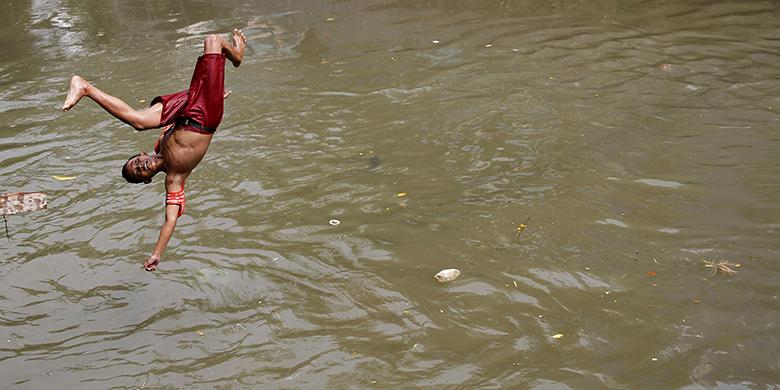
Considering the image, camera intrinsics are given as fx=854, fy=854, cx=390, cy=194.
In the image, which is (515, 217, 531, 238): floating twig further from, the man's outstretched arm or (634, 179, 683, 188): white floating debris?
the man's outstretched arm

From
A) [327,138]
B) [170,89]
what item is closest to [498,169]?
[327,138]

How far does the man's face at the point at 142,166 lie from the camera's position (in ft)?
→ 18.5

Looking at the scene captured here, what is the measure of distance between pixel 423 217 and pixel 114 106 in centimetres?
298

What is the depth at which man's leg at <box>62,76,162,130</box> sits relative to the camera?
500 centimetres

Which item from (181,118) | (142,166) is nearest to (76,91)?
(181,118)

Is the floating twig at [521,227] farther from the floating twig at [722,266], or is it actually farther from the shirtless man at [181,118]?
the shirtless man at [181,118]

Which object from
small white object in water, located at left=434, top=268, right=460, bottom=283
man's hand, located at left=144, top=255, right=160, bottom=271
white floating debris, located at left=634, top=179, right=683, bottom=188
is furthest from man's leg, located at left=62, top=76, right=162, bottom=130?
white floating debris, located at left=634, top=179, right=683, bottom=188

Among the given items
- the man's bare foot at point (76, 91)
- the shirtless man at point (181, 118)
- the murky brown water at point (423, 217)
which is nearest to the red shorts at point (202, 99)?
the shirtless man at point (181, 118)

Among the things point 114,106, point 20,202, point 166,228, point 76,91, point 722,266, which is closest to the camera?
point 76,91

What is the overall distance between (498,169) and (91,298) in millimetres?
3771

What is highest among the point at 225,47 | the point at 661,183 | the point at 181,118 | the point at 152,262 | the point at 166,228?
the point at 225,47

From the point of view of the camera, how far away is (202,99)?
5.39m

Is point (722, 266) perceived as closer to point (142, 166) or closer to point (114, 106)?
point (142, 166)

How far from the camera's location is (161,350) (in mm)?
5887
